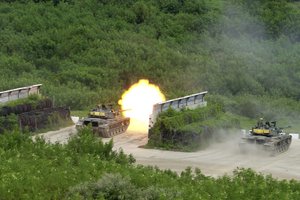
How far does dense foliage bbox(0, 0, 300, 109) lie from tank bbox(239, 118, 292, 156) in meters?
12.4

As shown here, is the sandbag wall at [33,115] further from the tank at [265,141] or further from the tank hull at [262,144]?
the tank hull at [262,144]

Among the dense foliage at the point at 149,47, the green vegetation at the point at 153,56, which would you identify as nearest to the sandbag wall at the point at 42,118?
the green vegetation at the point at 153,56

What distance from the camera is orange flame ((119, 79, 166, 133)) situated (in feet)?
148

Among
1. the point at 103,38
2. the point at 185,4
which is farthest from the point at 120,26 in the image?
the point at 185,4

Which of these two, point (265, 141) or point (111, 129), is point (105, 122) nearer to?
point (111, 129)

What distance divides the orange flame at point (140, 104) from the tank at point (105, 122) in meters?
1.27

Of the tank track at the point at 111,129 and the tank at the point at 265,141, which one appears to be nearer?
the tank at the point at 265,141

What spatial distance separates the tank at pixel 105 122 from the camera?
41.3 metres

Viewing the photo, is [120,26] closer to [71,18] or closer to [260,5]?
[71,18]

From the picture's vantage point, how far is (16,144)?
31.5 metres

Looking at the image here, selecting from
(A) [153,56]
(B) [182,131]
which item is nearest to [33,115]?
(B) [182,131]

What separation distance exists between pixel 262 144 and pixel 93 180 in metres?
17.5

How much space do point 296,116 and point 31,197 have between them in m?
34.5

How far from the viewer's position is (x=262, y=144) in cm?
3853
